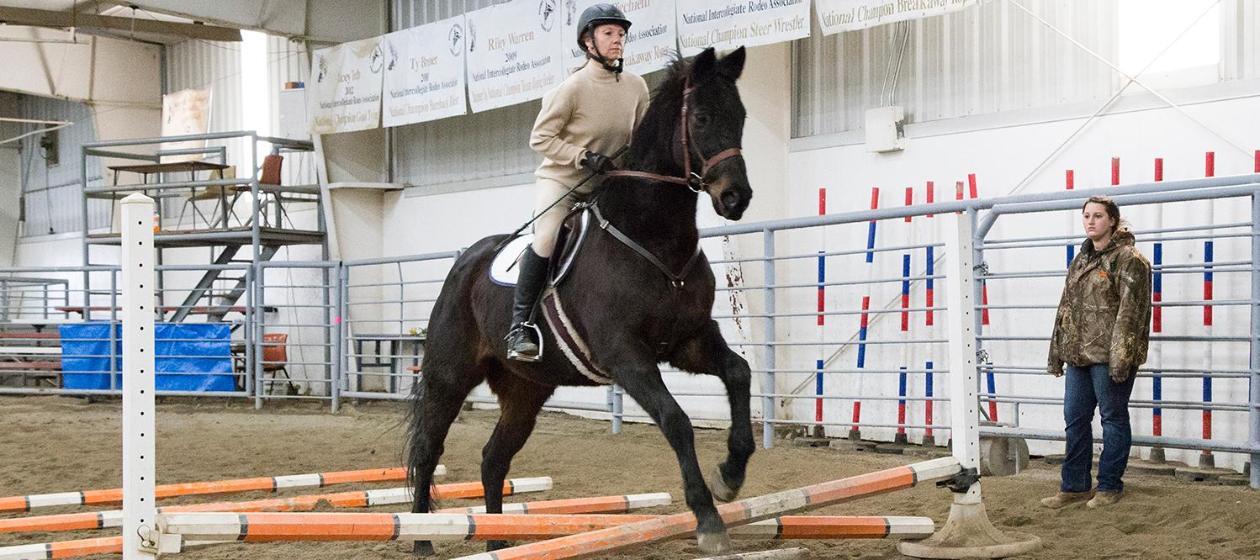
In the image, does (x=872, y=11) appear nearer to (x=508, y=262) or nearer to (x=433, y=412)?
(x=508, y=262)

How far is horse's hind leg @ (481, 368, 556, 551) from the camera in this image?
18.0 feet

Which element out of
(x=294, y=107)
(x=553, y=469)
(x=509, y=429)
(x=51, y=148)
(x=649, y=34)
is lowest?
(x=553, y=469)

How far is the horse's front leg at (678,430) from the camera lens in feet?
12.4

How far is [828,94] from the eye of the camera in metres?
10.3

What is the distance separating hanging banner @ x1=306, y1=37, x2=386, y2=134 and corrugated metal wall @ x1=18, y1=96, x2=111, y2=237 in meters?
10.2

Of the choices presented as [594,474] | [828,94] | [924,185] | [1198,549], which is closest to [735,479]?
[1198,549]

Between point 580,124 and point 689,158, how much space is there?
798 mm

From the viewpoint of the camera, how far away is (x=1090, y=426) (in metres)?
5.96

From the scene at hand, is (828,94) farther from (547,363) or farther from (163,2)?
(163,2)

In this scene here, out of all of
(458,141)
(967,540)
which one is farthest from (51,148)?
(967,540)

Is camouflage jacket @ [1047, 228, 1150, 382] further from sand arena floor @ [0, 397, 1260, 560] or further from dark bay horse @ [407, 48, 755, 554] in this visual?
dark bay horse @ [407, 48, 755, 554]

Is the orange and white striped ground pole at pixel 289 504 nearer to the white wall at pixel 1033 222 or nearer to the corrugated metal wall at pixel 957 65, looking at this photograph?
the white wall at pixel 1033 222

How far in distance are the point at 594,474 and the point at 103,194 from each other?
11.0m

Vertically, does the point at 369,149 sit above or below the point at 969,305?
above
